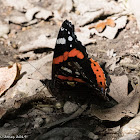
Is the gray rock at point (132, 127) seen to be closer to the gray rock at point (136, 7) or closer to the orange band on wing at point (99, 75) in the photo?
the orange band on wing at point (99, 75)

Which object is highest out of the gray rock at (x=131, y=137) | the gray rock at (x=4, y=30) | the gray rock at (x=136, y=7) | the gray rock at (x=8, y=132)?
the gray rock at (x=136, y=7)

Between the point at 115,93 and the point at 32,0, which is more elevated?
the point at 32,0

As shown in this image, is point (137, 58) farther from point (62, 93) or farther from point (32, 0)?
point (32, 0)

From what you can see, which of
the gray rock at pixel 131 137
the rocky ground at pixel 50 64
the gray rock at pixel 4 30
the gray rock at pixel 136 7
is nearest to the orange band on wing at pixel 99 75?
the rocky ground at pixel 50 64

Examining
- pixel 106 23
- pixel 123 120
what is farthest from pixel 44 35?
pixel 123 120

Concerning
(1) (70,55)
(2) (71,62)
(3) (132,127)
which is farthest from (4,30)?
(3) (132,127)

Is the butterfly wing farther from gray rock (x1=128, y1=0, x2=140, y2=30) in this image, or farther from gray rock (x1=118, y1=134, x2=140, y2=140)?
gray rock (x1=128, y1=0, x2=140, y2=30)

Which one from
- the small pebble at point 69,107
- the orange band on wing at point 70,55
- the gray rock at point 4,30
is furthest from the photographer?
the gray rock at point 4,30

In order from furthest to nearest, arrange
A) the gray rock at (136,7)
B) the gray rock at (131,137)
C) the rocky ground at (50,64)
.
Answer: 1. the gray rock at (136,7)
2. the rocky ground at (50,64)
3. the gray rock at (131,137)
